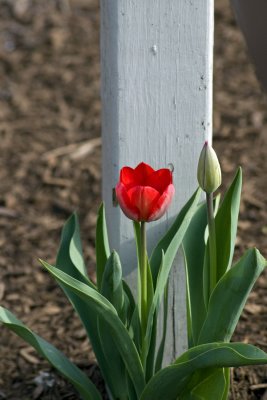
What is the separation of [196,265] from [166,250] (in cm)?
11

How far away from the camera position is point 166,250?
2.00 metres

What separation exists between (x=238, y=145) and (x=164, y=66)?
1.67 m

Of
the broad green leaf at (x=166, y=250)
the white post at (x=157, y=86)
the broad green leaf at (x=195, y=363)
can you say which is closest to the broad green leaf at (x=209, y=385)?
the broad green leaf at (x=195, y=363)

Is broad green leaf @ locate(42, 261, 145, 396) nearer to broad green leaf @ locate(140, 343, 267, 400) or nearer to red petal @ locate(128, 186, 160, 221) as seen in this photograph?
broad green leaf @ locate(140, 343, 267, 400)

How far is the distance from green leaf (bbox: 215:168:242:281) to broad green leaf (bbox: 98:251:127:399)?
8.6 inches

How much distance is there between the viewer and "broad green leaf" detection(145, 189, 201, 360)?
1.94 m

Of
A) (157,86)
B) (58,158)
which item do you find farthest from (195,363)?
(58,158)

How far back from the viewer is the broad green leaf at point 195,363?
5.85 feet

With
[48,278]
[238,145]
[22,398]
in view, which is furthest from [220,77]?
[22,398]

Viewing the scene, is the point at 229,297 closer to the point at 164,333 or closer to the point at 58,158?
the point at 164,333

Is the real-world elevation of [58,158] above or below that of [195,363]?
above

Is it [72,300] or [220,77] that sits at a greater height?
[220,77]

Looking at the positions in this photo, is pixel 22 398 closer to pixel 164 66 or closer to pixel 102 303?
pixel 102 303

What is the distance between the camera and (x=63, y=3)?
15.6 ft
